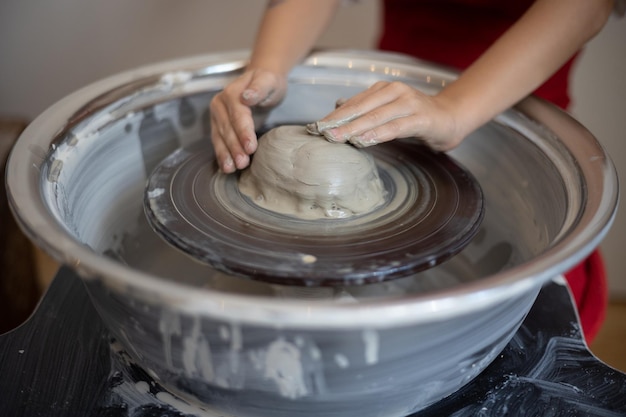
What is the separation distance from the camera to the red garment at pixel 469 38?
1278 mm

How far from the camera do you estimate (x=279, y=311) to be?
0.57 m

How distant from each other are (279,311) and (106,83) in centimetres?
72

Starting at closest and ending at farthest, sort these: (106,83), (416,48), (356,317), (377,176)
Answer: (356,317), (377,176), (106,83), (416,48)

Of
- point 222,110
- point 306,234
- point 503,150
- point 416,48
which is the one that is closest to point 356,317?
point 306,234

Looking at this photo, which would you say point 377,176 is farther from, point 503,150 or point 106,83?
point 106,83

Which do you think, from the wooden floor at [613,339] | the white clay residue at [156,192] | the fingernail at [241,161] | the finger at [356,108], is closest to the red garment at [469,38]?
the finger at [356,108]

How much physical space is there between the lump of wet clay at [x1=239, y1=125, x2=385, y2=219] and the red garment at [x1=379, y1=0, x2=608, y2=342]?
589 mm

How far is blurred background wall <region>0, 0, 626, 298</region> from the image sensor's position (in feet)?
6.67

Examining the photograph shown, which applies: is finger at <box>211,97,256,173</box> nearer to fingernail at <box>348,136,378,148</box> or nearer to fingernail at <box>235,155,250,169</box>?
fingernail at <box>235,155,250,169</box>

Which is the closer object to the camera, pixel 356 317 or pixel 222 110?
pixel 356 317

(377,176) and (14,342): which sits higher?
(377,176)

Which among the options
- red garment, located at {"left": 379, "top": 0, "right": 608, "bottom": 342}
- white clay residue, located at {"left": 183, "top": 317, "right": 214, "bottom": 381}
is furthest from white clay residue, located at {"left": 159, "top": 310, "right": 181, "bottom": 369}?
red garment, located at {"left": 379, "top": 0, "right": 608, "bottom": 342}

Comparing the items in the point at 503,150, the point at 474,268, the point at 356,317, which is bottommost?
the point at 474,268

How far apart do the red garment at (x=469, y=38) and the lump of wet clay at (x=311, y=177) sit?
589 mm
